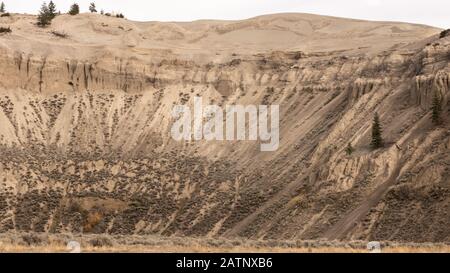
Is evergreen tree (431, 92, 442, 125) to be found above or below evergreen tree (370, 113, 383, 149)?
above

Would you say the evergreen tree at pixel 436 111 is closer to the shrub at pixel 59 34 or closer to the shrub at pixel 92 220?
the shrub at pixel 92 220

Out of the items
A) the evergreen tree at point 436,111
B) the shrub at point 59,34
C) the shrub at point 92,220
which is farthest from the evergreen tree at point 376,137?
the shrub at point 59,34

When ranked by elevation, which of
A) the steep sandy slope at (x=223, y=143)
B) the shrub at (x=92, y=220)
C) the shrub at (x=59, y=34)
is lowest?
the shrub at (x=92, y=220)

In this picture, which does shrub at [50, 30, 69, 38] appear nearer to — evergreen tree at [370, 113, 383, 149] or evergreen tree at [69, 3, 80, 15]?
evergreen tree at [69, 3, 80, 15]

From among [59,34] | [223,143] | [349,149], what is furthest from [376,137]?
Result: [59,34]

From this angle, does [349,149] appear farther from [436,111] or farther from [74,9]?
[74,9]

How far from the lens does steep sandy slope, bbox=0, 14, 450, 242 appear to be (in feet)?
128

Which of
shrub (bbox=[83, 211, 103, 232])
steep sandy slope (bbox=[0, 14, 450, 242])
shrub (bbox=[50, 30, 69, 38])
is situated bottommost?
shrub (bbox=[83, 211, 103, 232])

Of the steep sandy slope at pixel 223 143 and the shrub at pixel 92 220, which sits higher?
the steep sandy slope at pixel 223 143

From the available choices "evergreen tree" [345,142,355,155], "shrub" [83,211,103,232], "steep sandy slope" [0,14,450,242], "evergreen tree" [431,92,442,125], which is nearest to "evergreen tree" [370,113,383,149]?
"steep sandy slope" [0,14,450,242]

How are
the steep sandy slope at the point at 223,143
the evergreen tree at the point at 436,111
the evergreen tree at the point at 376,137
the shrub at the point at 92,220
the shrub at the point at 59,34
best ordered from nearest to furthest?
the steep sandy slope at the point at 223,143
the evergreen tree at the point at 436,111
the evergreen tree at the point at 376,137
the shrub at the point at 92,220
the shrub at the point at 59,34

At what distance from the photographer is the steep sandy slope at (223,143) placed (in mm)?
38938

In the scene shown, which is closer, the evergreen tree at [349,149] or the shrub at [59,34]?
the evergreen tree at [349,149]

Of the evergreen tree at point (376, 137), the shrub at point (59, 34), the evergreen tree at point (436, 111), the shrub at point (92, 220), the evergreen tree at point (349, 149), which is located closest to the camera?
the evergreen tree at point (436, 111)
